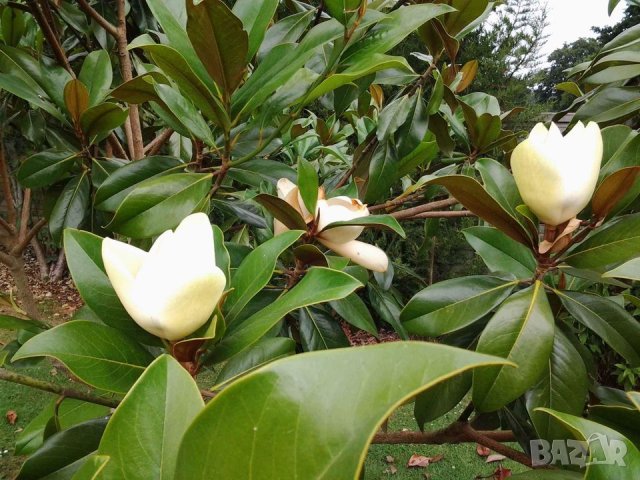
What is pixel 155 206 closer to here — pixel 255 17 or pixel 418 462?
pixel 255 17

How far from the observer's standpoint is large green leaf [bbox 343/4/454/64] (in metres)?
0.62

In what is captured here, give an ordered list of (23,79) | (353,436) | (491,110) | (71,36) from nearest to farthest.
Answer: (353,436), (23,79), (491,110), (71,36)

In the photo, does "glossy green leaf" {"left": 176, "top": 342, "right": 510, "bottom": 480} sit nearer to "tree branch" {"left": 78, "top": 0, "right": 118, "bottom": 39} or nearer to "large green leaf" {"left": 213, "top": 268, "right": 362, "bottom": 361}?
"large green leaf" {"left": 213, "top": 268, "right": 362, "bottom": 361}

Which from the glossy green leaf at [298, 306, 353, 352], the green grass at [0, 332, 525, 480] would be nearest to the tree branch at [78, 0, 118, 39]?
the glossy green leaf at [298, 306, 353, 352]

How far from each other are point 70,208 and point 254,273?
0.71 m

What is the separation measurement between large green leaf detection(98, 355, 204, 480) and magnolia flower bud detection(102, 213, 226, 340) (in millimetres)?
131

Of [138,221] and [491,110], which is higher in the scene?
[491,110]

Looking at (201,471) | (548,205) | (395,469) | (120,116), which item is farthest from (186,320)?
(395,469)

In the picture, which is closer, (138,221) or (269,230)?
(138,221)

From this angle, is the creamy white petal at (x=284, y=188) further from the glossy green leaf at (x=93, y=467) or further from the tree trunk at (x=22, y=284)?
the tree trunk at (x=22, y=284)

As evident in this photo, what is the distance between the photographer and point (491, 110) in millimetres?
1299

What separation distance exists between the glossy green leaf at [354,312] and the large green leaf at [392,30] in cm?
41

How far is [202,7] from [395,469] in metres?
2.70

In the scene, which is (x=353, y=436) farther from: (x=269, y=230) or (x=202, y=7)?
(x=269, y=230)
